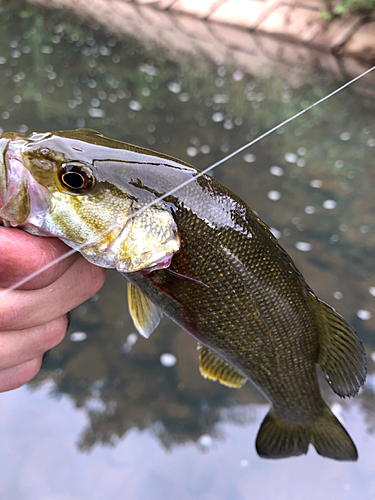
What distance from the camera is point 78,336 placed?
105 inches

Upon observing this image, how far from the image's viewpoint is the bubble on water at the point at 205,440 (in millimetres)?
2254

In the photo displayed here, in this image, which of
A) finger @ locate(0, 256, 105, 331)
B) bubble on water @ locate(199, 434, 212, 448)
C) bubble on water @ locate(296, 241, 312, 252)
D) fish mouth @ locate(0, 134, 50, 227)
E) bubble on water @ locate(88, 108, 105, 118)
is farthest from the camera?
bubble on water @ locate(88, 108, 105, 118)

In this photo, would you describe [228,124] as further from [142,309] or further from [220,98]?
[142,309]

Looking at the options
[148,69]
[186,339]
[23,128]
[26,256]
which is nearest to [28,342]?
[26,256]

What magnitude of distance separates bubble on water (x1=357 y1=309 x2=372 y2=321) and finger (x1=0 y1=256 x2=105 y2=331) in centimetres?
236

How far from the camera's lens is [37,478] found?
6.59 feet

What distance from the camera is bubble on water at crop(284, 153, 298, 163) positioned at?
4.73m

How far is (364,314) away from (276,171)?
81.1 inches

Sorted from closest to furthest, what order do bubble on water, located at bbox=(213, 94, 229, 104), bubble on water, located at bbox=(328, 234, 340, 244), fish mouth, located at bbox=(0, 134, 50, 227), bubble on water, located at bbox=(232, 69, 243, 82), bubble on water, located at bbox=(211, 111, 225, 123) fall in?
fish mouth, located at bbox=(0, 134, 50, 227)
bubble on water, located at bbox=(328, 234, 340, 244)
bubble on water, located at bbox=(211, 111, 225, 123)
bubble on water, located at bbox=(213, 94, 229, 104)
bubble on water, located at bbox=(232, 69, 243, 82)

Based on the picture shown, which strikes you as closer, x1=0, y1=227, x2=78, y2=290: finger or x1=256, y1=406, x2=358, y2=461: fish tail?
x1=0, y1=227, x2=78, y2=290: finger

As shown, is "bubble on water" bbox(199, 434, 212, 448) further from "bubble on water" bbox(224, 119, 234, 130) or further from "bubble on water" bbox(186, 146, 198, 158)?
"bubble on water" bbox(224, 119, 234, 130)

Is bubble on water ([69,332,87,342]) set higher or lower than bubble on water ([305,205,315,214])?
lower

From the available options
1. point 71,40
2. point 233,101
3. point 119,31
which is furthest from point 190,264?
point 119,31

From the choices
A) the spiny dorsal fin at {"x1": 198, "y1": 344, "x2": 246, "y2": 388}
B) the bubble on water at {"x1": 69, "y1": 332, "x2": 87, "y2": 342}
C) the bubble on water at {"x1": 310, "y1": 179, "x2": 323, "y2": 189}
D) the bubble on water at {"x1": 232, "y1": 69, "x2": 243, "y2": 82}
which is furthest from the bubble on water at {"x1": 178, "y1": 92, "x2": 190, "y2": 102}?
the spiny dorsal fin at {"x1": 198, "y1": 344, "x2": 246, "y2": 388}
